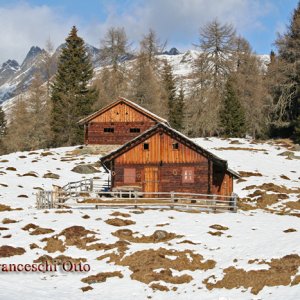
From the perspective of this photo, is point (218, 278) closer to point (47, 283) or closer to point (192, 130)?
point (47, 283)

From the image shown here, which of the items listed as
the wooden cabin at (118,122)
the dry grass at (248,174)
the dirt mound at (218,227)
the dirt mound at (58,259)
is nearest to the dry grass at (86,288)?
the dirt mound at (58,259)

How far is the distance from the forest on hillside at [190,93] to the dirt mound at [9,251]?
49384mm

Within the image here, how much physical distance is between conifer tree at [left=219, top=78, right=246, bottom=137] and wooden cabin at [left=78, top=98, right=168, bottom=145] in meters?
17.9

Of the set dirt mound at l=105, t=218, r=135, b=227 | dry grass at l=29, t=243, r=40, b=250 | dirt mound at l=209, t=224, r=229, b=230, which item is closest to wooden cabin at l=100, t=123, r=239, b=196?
dirt mound at l=105, t=218, r=135, b=227

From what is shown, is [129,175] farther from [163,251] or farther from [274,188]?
[163,251]

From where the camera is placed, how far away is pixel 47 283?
1983 cm

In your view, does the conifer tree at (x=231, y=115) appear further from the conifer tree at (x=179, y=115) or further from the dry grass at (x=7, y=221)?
the dry grass at (x=7, y=221)

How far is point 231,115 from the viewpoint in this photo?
242 ft

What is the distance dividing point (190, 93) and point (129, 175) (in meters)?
43.4

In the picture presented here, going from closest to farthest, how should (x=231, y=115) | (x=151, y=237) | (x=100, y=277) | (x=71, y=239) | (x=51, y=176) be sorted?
(x=100, y=277)
(x=71, y=239)
(x=151, y=237)
(x=51, y=176)
(x=231, y=115)

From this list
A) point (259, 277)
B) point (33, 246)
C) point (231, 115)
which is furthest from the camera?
point (231, 115)

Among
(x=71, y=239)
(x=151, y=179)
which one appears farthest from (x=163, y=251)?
(x=151, y=179)

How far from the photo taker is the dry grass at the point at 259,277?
18172mm

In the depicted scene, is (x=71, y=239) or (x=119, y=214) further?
(x=119, y=214)
